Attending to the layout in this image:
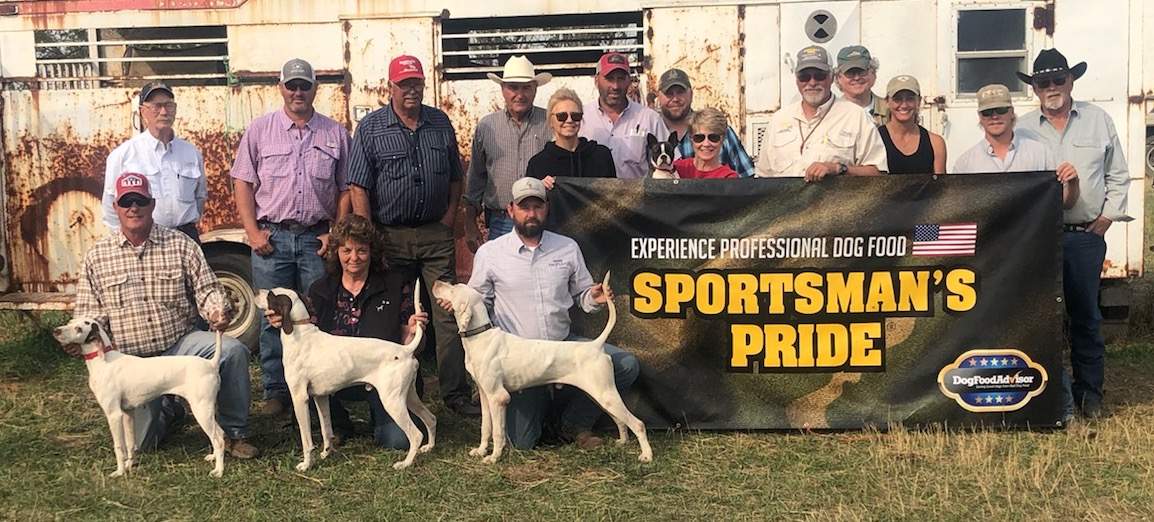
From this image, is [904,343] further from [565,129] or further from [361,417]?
[361,417]

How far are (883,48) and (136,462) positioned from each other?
5472 millimetres

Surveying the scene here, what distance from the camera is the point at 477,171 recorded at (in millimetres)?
6375

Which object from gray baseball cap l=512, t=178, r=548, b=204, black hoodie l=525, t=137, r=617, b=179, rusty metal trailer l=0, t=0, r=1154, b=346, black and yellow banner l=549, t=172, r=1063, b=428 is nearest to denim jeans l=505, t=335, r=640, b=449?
black and yellow banner l=549, t=172, r=1063, b=428

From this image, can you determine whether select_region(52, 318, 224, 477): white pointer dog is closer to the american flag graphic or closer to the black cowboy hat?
the american flag graphic

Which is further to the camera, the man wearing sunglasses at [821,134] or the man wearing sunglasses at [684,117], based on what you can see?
the man wearing sunglasses at [684,117]

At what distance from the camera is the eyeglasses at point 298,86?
602 centimetres

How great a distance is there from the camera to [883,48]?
23.1ft

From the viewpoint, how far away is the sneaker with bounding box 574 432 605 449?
5.38 metres

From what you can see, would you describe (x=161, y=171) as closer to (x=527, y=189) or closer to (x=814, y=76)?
(x=527, y=189)

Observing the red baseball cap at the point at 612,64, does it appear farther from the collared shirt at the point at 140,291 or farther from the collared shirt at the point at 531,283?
the collared shirt at the point at 140,291

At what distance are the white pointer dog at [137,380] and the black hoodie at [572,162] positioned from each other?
6.89ft

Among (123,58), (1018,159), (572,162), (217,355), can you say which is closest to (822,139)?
(1018,159)

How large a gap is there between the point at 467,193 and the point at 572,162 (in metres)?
0.95

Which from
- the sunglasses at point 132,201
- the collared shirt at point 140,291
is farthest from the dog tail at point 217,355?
the sunglasses at point 132,201
